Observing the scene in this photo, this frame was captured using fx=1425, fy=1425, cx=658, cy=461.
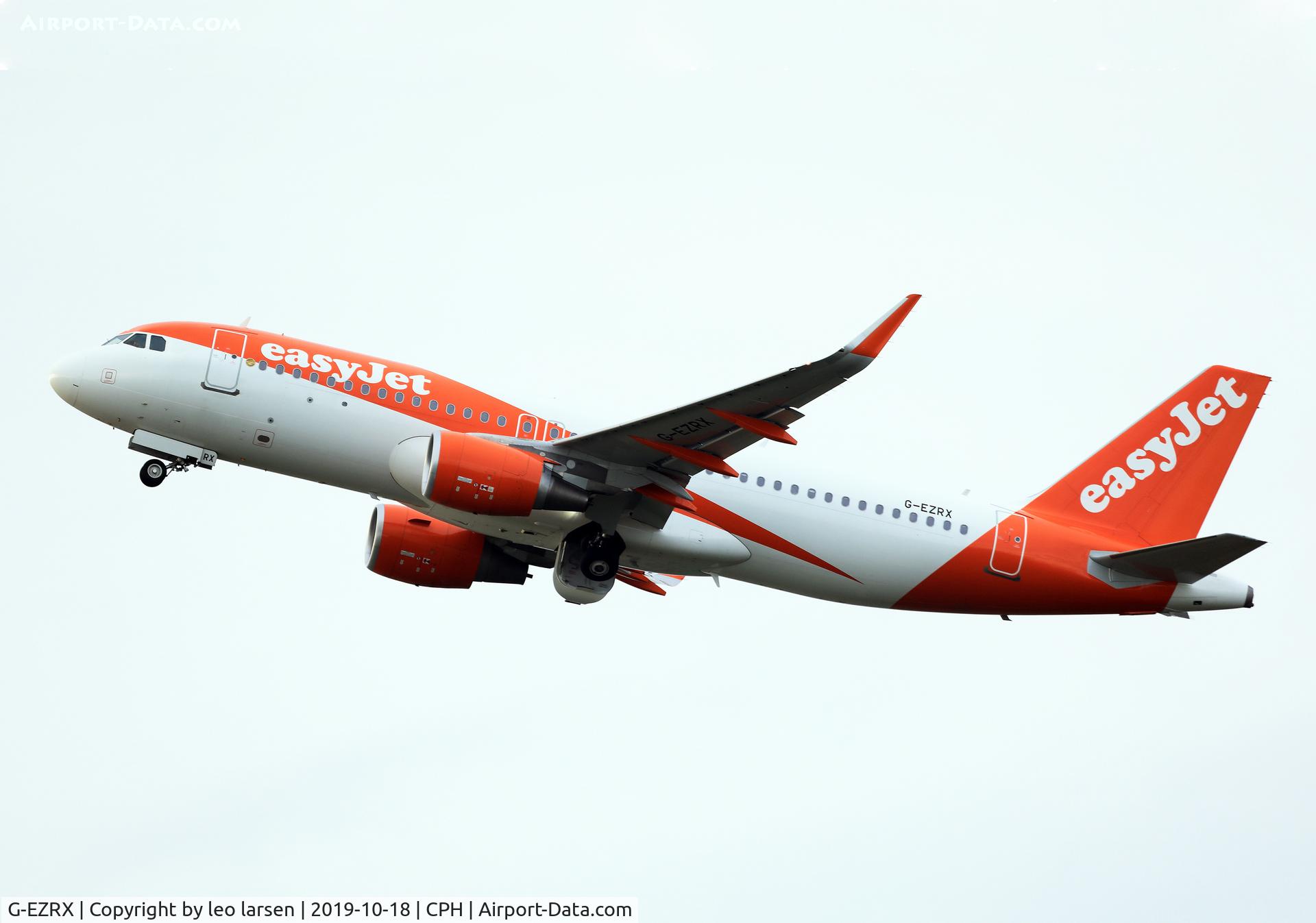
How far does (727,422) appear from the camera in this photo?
26.3m

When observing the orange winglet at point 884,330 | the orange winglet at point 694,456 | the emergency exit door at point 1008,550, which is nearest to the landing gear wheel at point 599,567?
the orange winglet at point 694,456

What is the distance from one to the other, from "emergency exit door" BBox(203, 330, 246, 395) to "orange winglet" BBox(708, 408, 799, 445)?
938 cm

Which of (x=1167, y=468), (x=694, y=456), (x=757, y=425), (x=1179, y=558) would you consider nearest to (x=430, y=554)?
(x=694, y=456)

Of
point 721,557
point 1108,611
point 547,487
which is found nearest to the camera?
point 547,487

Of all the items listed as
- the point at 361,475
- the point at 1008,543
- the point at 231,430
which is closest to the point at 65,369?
the point at 231,430

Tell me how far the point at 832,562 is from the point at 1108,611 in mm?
6633

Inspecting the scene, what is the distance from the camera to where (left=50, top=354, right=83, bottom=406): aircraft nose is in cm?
2772

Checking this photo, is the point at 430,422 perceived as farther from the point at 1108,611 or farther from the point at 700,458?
the point at 1108,611

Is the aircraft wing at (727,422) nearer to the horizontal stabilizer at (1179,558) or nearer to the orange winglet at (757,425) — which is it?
the orange winglet at (757,425)

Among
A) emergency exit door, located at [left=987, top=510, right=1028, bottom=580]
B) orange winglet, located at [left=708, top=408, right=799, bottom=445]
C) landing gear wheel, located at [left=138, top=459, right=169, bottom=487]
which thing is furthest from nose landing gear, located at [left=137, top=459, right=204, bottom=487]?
emergency exit door, located at [left=987, top=510, right=1028, bottom=580]

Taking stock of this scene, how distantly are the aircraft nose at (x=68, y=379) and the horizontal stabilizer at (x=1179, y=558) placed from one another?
21289mm

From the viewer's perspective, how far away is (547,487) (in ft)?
88.6

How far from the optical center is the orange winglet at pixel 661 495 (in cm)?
2803

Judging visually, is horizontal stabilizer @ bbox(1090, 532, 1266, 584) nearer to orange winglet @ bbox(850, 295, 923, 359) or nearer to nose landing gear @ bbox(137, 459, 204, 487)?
orange winglet @ bbox(850, 295, 923, 359)
